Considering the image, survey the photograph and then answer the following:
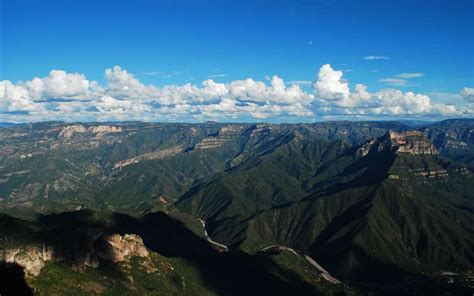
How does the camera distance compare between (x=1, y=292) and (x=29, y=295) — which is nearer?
(x=1, y=292)
